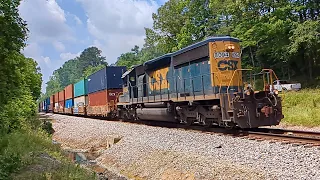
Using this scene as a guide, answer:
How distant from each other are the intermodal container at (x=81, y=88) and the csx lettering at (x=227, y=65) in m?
22.5

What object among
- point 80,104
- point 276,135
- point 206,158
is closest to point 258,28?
point 276,135

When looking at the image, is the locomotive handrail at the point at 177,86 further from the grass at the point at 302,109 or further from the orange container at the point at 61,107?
the orange container at the point at 61,107

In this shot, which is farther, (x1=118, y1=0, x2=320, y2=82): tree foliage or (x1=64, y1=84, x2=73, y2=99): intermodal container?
(x1=64, y1=84, x2=73, y2=99): intermodal container

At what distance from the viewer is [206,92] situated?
12.7m

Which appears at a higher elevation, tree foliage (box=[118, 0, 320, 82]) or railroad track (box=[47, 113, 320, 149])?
tree foliage (box=[118, 0, 320, 82])

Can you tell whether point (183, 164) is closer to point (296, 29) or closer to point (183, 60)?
point (183, 60)

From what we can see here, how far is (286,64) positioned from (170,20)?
46.5 feet

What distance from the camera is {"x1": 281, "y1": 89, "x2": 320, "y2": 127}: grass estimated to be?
48.5 feet

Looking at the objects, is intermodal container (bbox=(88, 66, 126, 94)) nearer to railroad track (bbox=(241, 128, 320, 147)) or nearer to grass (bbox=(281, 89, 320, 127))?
grass (bbox=(281, 89, 320, 127))

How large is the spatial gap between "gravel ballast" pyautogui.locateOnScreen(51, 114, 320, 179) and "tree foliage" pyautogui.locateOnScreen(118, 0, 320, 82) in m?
16.2

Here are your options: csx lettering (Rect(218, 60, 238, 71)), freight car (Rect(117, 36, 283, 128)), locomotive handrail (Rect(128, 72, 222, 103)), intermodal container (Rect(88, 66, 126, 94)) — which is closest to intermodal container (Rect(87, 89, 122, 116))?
intermodal container (Rect(88, 66, 126, 94))

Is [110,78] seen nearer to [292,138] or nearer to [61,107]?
[292,138]

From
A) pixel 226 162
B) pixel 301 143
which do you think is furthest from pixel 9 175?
pixel 301 143

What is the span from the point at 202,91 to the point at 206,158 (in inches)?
214
